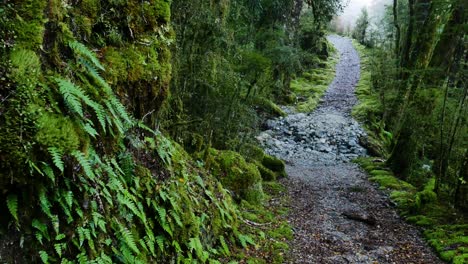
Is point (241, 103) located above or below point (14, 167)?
below

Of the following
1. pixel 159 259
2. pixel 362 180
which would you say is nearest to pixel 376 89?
pixel 362 180

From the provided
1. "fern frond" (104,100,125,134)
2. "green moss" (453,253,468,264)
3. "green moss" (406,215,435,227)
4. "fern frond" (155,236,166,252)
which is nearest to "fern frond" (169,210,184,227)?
"fern frond" (155,236,166,252)

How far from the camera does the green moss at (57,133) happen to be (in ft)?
8.73

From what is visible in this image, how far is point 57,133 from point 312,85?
25.8 m

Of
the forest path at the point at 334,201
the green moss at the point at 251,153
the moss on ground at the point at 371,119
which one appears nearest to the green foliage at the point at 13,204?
the forest path at the point at 334,201

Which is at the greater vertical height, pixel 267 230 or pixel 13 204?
pixel 13 204

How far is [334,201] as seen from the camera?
980 cm

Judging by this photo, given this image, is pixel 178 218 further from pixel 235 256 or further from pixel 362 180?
pixel 362 180

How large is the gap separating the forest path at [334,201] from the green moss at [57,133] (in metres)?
4.24

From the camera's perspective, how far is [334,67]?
33656 millimetres

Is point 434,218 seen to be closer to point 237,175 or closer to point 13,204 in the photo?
point 237,175

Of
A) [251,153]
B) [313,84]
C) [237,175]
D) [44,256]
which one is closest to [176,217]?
[44,256]

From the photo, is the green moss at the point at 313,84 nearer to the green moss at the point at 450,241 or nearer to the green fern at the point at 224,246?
the green moss at the point at 450,241

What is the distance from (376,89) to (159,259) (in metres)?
22.2
